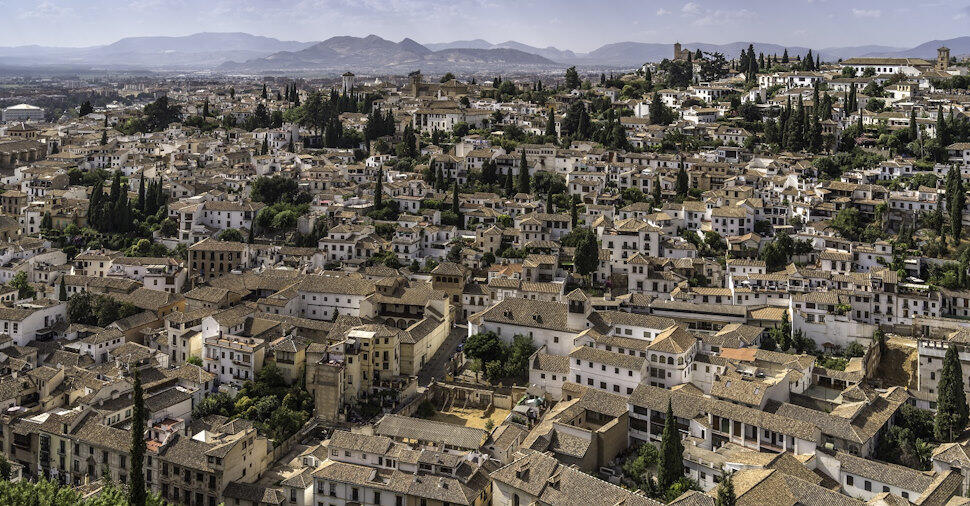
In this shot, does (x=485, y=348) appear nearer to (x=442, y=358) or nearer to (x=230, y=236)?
(x=442, y=358)

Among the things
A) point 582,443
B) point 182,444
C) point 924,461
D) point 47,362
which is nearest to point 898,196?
point 924,461

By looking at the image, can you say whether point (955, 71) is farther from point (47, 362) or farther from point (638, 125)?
point (47, 362)

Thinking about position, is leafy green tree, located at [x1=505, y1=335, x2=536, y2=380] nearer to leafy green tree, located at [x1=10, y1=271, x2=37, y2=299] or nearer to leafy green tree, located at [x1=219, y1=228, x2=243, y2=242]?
leafy green tree, located at [x1=219, y1=228, x2=243, y2=242]

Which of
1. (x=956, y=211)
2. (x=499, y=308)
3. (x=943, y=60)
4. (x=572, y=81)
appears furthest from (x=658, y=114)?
(x=499, y=308)

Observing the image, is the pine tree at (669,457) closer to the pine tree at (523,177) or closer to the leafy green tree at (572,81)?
the pine tree at (523,177)

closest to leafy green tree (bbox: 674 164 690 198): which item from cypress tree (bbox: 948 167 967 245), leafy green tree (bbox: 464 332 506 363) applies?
cypress tree (bbox: 948 167 967 245)
